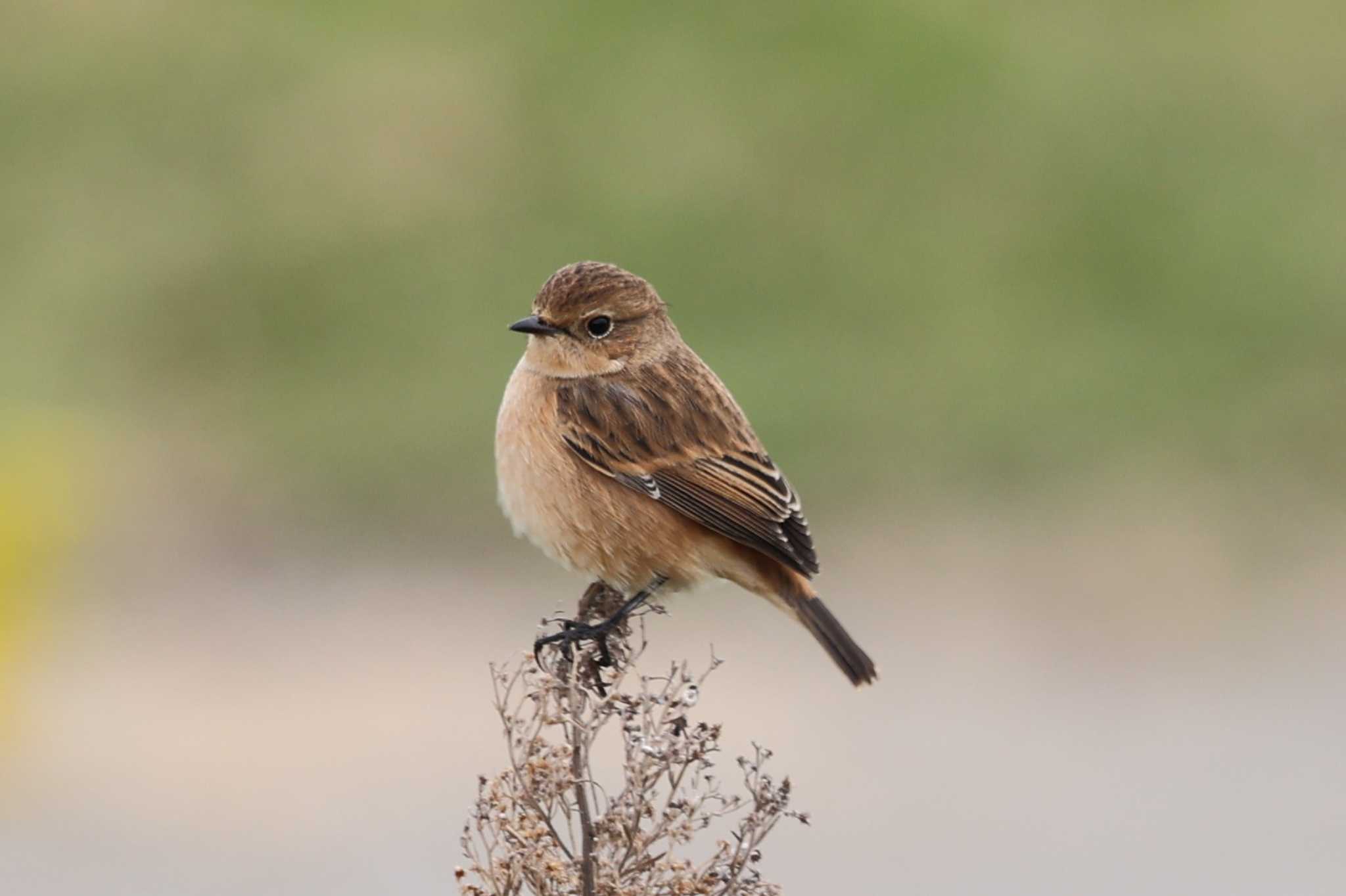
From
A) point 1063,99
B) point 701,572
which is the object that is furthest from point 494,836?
point 1063,99

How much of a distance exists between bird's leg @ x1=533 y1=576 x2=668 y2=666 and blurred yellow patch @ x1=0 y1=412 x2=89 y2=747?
58.1 inches

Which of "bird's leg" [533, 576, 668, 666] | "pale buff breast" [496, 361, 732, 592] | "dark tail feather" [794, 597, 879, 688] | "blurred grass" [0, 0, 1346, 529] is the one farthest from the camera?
"blurred grass" [0, 0, 1346, 529]

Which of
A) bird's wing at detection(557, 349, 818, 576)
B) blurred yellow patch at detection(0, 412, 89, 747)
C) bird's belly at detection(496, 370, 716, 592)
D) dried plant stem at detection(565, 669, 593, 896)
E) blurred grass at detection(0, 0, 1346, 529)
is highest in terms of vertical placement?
blurred grass at detection(0, 0, 1346, 529)

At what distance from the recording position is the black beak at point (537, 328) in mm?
6453

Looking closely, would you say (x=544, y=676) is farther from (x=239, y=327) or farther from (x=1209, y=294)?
(x=1209, y=294)

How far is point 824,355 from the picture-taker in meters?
11.9

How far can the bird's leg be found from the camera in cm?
511

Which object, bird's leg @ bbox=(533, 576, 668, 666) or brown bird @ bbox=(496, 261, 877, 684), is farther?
brown bird @ bbox=(496, 261, 877, 684)

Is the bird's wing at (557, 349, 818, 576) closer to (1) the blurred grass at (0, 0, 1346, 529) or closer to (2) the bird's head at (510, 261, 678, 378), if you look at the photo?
(2) the bird's head at (510, 261, 678, 378)

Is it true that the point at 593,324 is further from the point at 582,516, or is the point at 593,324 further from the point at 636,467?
the point at 582,516

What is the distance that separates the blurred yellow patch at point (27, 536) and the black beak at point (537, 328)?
61.6 inches

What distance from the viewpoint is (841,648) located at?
248 inches

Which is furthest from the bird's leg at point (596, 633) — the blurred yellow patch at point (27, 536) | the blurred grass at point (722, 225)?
the blurred grass at point (722, 225)

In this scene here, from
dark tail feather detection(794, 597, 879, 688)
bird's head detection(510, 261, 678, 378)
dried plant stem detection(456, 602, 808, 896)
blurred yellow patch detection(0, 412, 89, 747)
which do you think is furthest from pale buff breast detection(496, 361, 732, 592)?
dried plant stem detection(456, 602, 808, 896)
